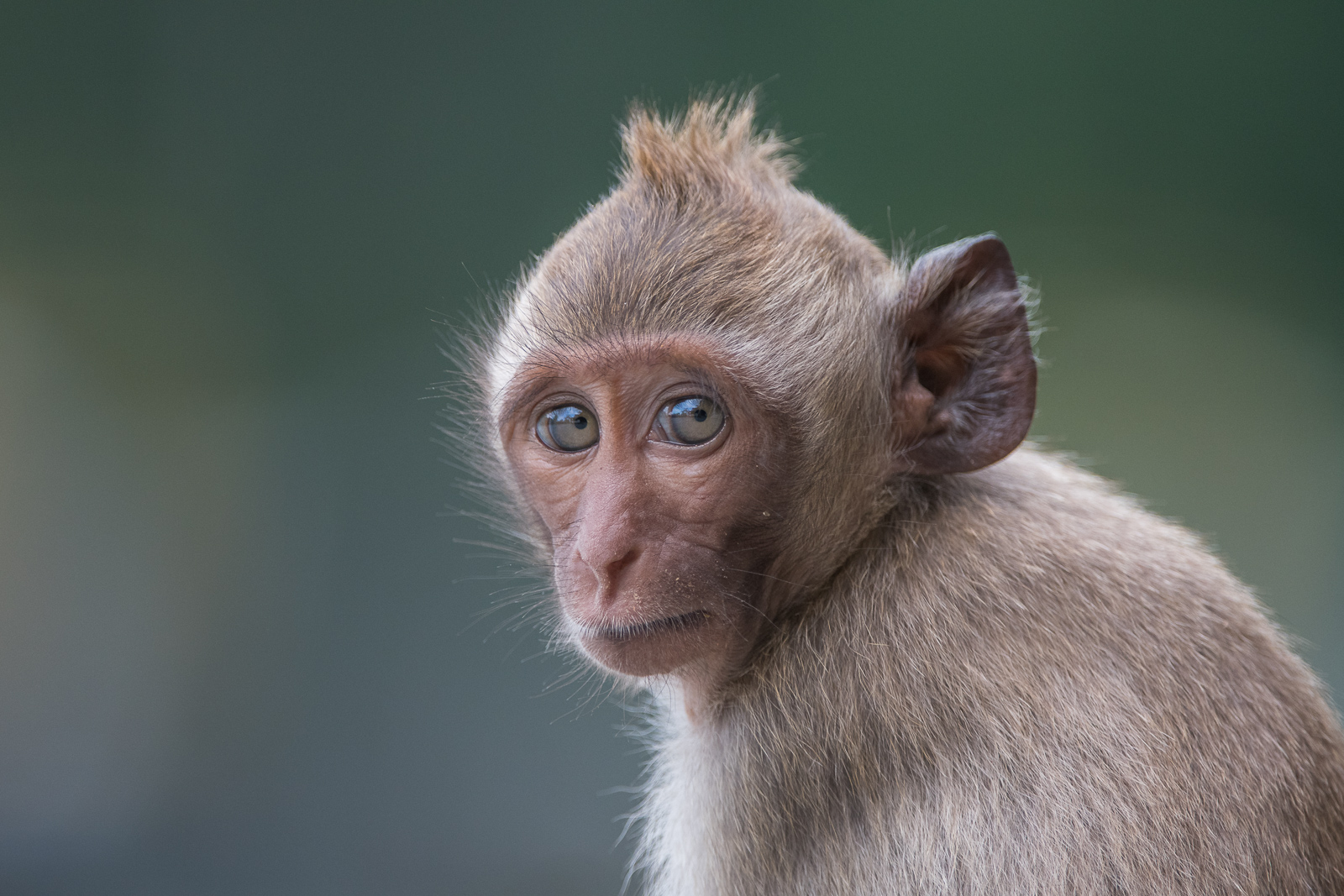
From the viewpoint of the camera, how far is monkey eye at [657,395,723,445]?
208 centimetres

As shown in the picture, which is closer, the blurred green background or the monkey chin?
the monkey chin

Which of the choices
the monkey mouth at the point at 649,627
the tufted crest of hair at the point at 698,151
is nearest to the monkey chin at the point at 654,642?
the monkey mouth at the point at 649,627

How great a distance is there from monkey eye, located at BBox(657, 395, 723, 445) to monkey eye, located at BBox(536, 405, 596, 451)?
0.18 m

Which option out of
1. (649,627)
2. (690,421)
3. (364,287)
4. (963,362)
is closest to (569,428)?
(690,421)

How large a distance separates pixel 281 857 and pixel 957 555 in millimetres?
3180

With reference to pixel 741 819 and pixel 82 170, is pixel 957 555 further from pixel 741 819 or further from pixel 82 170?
pixel 82 170

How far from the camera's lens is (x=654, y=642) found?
2.07m

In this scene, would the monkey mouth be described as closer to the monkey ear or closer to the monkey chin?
the monkey chin

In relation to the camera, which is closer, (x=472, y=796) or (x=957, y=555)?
(x=957, y=555)

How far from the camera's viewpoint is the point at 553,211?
424cm

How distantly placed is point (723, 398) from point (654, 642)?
48 centimetres

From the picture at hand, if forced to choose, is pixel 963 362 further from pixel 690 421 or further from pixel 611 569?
pixel 611 569

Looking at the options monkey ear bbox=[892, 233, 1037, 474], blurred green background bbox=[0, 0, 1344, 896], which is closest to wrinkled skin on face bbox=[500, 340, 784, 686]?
monkey ear bbox=[892, 233, 1037, 474]

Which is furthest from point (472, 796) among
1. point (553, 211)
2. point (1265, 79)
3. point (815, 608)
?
point (1265, 79)
